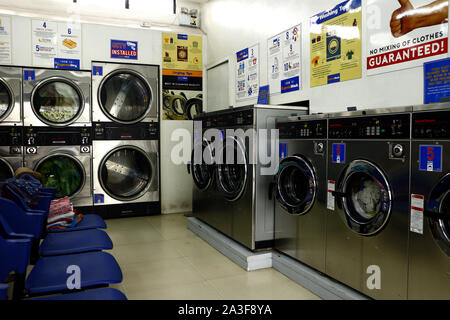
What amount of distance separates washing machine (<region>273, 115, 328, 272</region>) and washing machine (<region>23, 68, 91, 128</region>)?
118 inches

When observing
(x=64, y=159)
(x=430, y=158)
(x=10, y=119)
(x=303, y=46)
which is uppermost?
(x=303, y=46)

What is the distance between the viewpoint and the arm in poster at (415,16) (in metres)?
2.23

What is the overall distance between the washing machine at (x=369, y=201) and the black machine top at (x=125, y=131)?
327 cm

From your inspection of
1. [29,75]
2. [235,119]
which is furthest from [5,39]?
[235,119]

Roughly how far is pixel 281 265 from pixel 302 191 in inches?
25.5

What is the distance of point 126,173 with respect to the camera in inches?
208

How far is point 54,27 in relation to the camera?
4.83m

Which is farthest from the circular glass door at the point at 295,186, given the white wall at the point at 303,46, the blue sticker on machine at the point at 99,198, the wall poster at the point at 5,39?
the wall poster at the point at 5,39

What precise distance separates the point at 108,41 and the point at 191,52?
1223mm

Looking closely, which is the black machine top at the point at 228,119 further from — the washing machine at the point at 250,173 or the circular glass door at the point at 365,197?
the circular glass door at the point at 365,197

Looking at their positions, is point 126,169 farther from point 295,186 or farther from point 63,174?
point 295,186

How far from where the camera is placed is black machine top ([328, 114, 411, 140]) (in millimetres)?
2025
